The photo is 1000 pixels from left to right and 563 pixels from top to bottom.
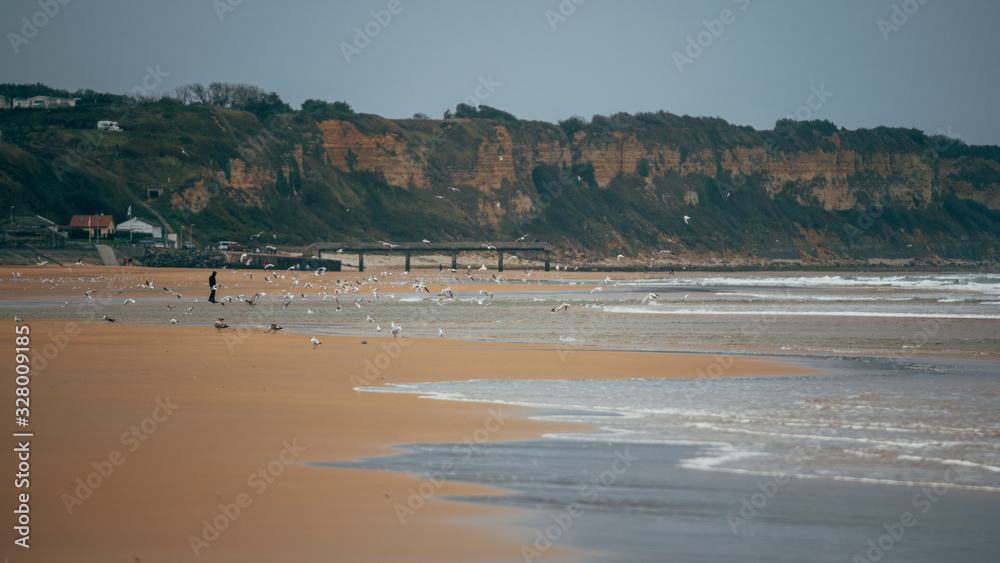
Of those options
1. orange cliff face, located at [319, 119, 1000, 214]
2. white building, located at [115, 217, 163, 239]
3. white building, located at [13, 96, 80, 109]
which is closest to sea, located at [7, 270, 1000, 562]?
white building, located at [115, 217, 163, 239]

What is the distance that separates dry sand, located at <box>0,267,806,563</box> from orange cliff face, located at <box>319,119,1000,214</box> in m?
103

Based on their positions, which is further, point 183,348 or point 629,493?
point 183,348

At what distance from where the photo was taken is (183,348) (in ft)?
53.4

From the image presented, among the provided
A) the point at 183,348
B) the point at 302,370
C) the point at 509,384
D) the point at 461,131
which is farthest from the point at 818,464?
the point at 461,131

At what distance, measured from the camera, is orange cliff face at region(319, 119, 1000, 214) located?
117000 mm

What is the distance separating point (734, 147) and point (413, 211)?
224 ft

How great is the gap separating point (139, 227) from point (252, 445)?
256 ft

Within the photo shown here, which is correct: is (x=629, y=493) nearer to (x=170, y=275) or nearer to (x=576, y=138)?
(x=170, y=275)

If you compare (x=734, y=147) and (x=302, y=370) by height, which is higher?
(x=734, y=147)

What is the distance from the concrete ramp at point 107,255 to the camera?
2425 inches

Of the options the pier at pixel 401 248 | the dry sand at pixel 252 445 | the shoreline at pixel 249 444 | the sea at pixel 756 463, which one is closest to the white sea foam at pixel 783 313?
the sea at pixel 756 463

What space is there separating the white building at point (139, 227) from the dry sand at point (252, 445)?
6763cm

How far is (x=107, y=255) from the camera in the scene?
62156mm

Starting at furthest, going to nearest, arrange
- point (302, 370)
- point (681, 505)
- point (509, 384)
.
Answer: point (302, 370) < point (509, 384) < point (681, 505)
